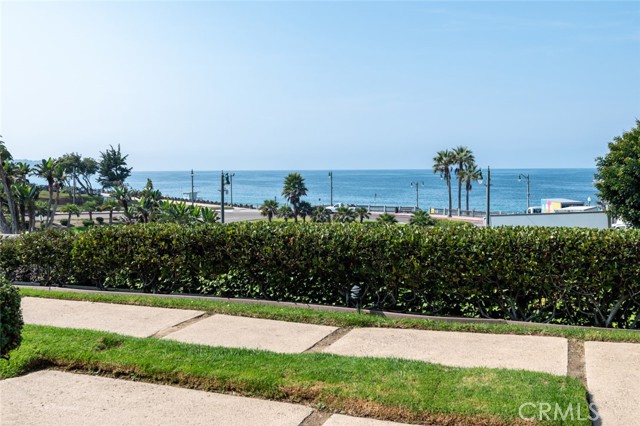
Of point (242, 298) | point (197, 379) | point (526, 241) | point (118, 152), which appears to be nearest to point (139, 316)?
point (242, 298)

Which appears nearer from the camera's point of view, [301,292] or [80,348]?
[80,348]

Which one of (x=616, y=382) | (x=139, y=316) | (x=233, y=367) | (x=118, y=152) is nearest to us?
(x=616, y=382)

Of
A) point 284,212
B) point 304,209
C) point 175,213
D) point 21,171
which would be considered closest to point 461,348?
point 175,213

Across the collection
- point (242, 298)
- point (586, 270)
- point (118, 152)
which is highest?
point (118, 152)

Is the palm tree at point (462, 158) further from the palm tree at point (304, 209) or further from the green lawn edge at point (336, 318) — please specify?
the green lawn edge at point (336, 318)

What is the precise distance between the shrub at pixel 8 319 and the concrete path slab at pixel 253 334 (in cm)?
209

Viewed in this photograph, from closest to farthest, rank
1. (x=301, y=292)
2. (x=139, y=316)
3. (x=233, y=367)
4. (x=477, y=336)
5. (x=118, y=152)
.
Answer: (x=233, y=367)
(x=477, y=336)
(x=139, y=316)
(x=301, y=292)
(x=118, y=152)

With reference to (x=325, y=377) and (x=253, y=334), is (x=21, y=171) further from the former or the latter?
(x=325, y=377)

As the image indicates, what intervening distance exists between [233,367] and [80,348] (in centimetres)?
186

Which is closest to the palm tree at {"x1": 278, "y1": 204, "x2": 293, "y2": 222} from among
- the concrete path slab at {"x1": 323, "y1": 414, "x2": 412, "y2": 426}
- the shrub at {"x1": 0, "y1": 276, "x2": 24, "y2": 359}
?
the shrub at {"x1": 0, "y1": 276, "x2": 24, "y2": 359}

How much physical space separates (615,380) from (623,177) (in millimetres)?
11665

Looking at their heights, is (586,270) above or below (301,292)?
above

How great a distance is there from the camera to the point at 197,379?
17.3 ft

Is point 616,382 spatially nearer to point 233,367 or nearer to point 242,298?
point 233,367
